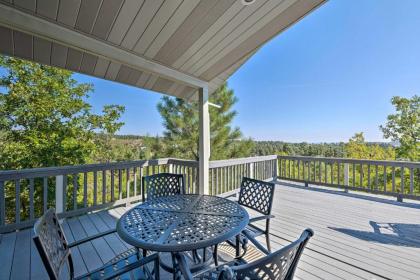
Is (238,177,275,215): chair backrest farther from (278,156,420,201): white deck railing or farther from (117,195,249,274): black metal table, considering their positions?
(278,156,420,201): white deck railing

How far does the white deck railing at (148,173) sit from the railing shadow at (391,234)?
5.53ft

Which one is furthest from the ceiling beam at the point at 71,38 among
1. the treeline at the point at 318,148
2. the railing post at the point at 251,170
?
the treeline at the point at 318,148

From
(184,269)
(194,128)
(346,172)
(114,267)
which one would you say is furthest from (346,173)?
(194,128)

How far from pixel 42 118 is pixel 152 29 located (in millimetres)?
7537

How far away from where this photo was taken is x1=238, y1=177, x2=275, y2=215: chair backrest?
2176 millimetres

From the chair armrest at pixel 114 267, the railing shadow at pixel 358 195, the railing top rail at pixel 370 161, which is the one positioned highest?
the railing top rail at pixel 370 161

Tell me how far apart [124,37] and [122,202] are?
303 cm

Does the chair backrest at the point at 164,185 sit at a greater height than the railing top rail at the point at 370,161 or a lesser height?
lesser

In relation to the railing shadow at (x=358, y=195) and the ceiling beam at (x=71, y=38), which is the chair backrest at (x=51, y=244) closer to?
the ceiling beam at (x=71, y=38)

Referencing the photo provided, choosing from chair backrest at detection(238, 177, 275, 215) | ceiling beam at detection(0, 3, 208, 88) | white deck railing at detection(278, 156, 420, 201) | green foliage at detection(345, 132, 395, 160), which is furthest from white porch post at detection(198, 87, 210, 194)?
green foliage at detection(345, 132, 395, 160)

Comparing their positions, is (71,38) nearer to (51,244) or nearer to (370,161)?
(51,244)

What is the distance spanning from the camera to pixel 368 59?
11648 millimetres

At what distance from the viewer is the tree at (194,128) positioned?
411 inches

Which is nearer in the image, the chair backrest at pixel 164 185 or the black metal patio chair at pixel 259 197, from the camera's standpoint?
the black metal patio chair at pixel 259 197
